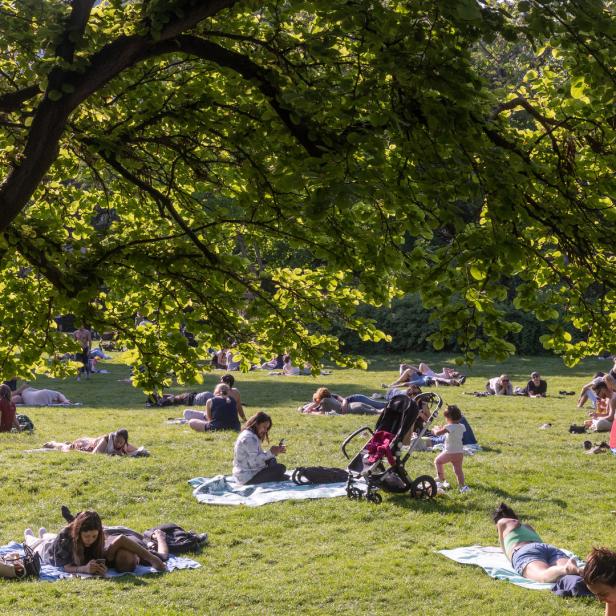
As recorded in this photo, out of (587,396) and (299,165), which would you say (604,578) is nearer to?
(299,165)

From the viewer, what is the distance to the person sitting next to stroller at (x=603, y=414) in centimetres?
1977

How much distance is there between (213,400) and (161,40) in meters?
14.0

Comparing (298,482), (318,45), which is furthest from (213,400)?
(318,45)

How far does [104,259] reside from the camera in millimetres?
8742

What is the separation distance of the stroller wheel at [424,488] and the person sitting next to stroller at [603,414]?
7150 mm

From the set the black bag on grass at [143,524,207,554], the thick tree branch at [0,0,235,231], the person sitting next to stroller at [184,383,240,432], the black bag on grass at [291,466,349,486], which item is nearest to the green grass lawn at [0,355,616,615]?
the black bag on grass at [143,524,207,554]

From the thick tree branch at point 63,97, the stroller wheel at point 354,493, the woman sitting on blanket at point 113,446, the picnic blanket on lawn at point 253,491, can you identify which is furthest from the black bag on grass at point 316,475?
the thick tree branch at point 63,97

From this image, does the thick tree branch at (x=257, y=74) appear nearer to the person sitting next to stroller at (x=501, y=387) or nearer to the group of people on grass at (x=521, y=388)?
the group of people on grass at (x=521, y=388)

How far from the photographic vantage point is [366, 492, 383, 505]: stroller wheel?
13.5 metres

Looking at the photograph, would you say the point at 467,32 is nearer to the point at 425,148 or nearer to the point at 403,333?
the point at 425,148

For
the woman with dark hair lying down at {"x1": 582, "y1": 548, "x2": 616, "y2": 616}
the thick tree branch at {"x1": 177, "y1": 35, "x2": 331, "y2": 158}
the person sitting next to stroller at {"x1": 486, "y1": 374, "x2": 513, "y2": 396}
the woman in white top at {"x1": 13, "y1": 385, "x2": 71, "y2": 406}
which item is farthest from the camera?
the person sitting next to stroller at {"x1": 486, "y1": 374, "x2": 513, "y2": 396}

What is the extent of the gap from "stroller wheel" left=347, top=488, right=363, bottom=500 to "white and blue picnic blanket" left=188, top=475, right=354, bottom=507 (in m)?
0.27

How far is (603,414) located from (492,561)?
10.6m

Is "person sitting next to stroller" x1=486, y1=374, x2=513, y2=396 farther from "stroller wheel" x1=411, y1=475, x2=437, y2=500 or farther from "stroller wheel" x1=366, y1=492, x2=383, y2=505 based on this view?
"stroller wheel" x1=366, y1=492, x2=383, y2=505
